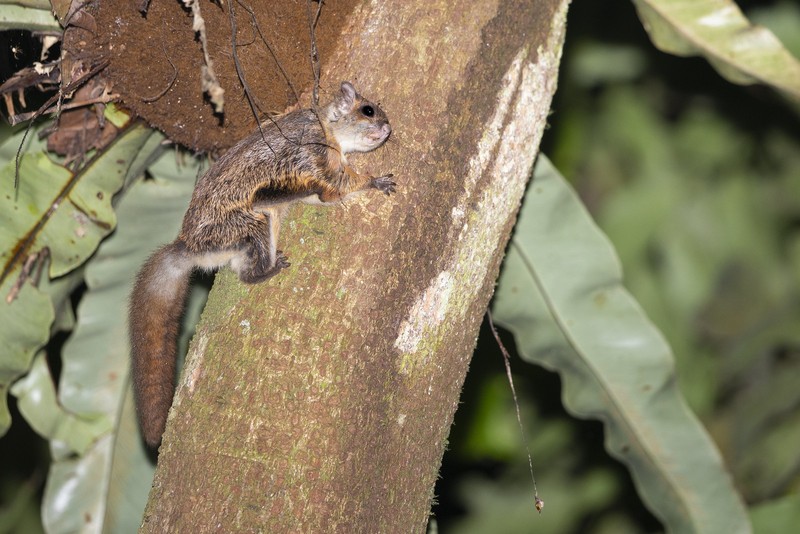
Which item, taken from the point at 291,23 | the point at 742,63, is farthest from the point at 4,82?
the point at 742,63

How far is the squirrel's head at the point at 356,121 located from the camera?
3.02 metres

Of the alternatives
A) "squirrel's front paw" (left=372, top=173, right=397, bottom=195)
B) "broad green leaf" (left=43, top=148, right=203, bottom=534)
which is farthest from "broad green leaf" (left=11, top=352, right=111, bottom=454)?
"squirrel's front paw" (left=372, top=173, right=397, bottom=195)

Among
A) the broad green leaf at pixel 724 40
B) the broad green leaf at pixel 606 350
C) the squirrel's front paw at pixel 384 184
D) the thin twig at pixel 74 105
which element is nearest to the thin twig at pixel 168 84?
the thin twig at pixel 74 105

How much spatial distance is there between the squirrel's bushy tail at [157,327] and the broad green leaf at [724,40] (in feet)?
7.22

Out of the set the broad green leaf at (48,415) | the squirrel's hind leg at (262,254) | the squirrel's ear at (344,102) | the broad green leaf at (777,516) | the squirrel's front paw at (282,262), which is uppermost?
the squirrel's ear at (344,102)

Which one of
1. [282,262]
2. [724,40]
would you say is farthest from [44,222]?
[724,40]

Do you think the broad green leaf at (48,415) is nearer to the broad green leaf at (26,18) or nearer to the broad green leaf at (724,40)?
the broad green leaf at (26,18)

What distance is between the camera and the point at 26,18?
147 inches

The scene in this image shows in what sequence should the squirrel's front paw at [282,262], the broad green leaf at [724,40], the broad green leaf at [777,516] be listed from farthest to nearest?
the broad green leaf at [777,516] → the broad green leaf at [724,40] → the squirrel's front paw at [282,262]

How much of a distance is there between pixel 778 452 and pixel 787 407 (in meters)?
0.28

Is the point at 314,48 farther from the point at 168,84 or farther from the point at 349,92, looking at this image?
the point at 168,84

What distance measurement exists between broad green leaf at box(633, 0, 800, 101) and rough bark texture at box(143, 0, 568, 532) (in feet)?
2.06

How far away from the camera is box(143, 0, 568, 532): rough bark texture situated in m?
2.38

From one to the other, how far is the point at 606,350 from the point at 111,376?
8.61 feet
